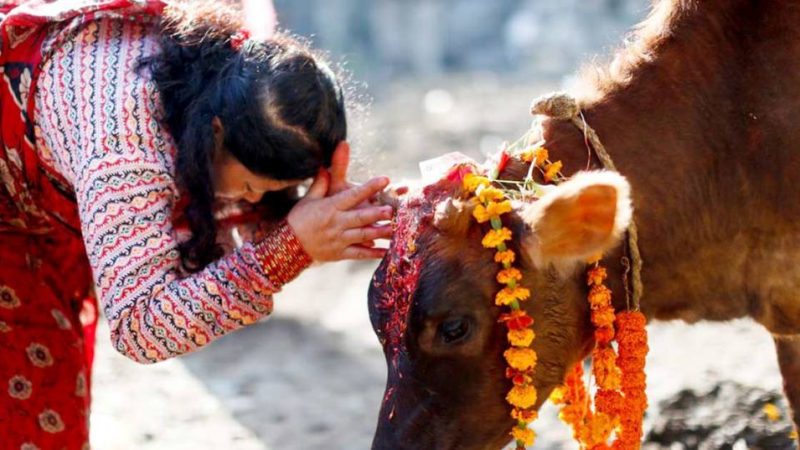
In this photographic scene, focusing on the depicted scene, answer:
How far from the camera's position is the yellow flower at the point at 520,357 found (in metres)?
2.68

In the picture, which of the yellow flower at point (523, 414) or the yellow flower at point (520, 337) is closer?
the yellow flower at point (520, 337)

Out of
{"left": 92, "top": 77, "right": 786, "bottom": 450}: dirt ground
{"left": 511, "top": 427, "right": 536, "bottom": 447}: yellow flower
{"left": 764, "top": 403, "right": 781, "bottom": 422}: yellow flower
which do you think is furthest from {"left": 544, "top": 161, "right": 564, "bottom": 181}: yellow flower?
{"left": 764, "top": 403, "right": 781, "bottom": 422}: yellow flower

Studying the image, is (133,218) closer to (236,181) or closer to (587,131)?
(236,181)

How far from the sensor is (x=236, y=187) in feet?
10.3

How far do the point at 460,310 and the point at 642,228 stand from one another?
584 millimetres

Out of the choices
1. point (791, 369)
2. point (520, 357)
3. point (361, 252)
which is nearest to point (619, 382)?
point (520, 357)

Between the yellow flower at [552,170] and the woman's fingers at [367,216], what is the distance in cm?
42

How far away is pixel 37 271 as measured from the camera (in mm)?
3422

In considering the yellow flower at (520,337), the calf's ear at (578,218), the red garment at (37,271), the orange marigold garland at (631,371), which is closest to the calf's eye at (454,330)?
the yellow flower at (520,337)

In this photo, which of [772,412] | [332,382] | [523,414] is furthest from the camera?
[332,382]

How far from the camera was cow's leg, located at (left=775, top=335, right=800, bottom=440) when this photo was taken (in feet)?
11.6

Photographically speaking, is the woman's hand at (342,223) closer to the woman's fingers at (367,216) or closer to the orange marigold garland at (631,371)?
the woman's fingers at (367,216)

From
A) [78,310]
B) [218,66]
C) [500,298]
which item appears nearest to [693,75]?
[500,298]

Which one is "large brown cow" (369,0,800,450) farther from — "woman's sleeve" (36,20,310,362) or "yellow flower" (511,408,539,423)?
"woman's sleeve" (36,20,310,362)
